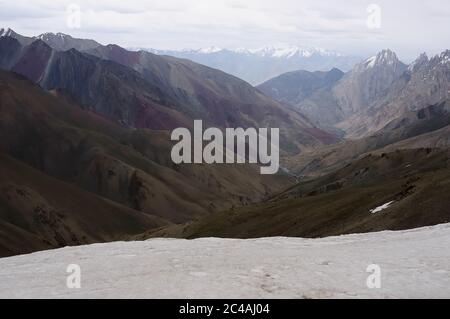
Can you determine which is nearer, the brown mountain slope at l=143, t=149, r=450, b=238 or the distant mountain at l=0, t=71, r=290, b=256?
the brown mountain slope at l=143, t=149, r=450, b=238

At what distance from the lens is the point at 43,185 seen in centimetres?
15475

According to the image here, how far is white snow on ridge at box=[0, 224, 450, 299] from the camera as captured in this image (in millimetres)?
15875

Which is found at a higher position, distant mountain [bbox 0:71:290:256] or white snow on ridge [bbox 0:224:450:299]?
distant mountain [bbox 0:71:290:256]

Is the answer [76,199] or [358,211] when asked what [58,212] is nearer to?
[76,199]

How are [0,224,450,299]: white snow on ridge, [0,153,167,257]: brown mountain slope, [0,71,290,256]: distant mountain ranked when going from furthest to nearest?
1. [0,153,167,257]: brown mountain slope
2. [0,71,290,256]: distant mountain
3. [0,224,450,299]: white snow on ridge

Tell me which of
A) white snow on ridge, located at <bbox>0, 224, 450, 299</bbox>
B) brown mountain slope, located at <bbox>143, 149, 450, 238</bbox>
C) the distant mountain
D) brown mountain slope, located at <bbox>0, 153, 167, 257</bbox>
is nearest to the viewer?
white snow on ridge, located at <bbox>0, 224, 450, 299</bbox>

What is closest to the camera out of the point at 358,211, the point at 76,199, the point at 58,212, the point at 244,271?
the point at 244,271

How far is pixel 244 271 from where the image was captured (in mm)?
18016

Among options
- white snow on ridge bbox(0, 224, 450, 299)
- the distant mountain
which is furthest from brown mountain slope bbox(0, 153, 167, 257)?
white snow on ridge bbox(0, 224, 450, 299)

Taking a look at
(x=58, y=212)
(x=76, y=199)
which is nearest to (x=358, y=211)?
(x=58, y=212)

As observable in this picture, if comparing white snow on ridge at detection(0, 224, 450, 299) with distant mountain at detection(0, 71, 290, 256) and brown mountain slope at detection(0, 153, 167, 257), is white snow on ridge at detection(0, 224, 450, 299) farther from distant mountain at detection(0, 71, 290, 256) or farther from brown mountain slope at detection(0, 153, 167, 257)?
brown mountain slope at detection(0, 153, 167, 257)

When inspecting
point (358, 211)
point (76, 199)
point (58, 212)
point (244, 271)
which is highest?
point (76, 199)

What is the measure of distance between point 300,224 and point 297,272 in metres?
46.7

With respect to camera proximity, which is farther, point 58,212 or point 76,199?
point 76,199
